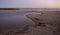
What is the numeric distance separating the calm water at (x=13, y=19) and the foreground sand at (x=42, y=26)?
46mm

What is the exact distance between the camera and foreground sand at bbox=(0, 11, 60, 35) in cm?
89

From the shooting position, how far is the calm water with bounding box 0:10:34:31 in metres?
0.92

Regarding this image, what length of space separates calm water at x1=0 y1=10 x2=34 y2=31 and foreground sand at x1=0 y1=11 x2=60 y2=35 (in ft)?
0.15

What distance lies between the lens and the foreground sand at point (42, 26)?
0.89m

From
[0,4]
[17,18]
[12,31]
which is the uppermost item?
[0,4]

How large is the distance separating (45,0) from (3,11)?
47 cm

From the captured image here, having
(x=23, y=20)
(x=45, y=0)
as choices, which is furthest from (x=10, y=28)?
(x=45, y=0)

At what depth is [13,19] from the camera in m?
0.95

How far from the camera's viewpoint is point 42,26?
0.93 metres

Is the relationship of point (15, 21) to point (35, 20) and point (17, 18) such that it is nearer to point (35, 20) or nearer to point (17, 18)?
point (17, 18)

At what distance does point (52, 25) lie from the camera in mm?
944

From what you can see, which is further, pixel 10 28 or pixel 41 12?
pixel 41 12

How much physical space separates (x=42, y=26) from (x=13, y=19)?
1.01 ft

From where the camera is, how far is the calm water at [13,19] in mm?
916
